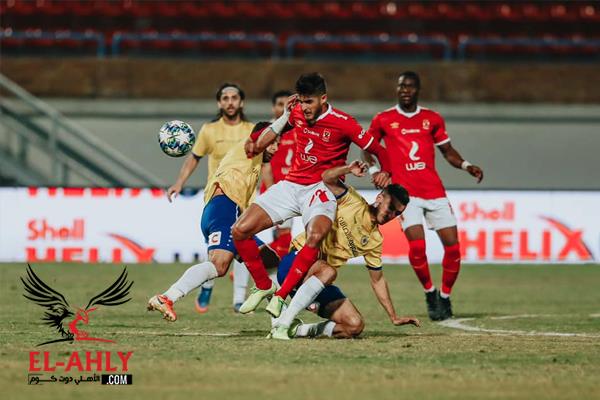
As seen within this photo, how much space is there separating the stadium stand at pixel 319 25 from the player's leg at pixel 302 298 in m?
16.5

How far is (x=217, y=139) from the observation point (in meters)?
11.4

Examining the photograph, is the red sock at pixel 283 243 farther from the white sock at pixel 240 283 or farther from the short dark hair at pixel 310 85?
the short dark hair at pixel 310 85

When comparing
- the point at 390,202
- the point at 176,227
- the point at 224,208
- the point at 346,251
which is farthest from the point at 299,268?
the point at 176,227

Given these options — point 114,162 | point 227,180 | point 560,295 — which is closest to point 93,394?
point 227,180

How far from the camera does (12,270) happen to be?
16.9 meters

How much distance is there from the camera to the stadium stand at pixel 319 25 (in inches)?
989

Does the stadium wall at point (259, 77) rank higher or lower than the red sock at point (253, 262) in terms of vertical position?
higher

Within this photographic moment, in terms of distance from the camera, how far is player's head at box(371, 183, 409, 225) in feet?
29.8

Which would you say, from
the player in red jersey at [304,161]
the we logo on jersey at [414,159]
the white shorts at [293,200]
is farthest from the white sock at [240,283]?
the white shorts at [293,200]

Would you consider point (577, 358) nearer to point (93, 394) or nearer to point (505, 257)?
point (93, 394)

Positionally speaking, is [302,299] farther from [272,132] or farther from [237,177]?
[237,177]

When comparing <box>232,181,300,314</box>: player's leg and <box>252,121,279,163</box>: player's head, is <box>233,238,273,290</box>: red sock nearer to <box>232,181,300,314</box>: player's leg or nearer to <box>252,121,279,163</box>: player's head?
<box>232,181,300,314</box>: player's leg

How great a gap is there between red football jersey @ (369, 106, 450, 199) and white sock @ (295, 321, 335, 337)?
2.87 m

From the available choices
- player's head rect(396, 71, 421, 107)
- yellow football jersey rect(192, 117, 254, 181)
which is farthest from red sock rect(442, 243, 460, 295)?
yellow football jersey rect(192, 117, 254, 181)
